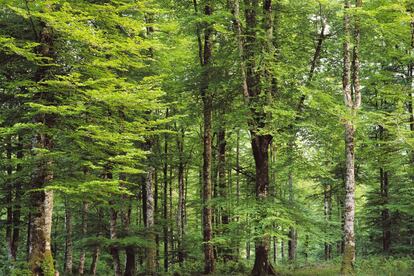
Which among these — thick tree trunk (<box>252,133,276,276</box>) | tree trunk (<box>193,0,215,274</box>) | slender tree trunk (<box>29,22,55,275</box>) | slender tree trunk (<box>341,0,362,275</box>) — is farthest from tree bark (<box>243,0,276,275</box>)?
slender tree trunk (<box>29,22,55,275</box>)

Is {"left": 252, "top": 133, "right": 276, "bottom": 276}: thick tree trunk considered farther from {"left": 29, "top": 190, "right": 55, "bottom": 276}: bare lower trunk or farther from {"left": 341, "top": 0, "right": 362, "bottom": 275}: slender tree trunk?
{"left": 29, "top": 190, "right": 55, "bottom": 276}: bare lower trunk

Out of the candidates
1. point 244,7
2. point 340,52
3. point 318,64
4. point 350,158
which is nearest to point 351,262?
point 350,158

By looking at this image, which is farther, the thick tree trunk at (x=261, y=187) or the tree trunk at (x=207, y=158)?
the tree trunk at (x=207, y=158)

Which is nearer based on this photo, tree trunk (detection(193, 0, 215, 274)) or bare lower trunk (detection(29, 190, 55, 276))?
bare lower trunk (detection(29, 190, 55, 276))

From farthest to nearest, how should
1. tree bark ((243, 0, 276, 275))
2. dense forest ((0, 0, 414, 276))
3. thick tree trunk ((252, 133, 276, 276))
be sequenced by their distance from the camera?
thick tree trunk ((252, 133, 276, 276)) < tree bark ((243, 0, 276, 275)) < dense forest ((0, 0, 414, 276))

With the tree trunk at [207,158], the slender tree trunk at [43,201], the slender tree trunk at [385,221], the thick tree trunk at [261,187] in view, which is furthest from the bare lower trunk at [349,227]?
the slender tree trunk at [385,221]

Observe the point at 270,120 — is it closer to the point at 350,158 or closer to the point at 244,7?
the point at 350,158

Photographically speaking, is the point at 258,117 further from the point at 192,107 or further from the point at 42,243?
the point at 42,243

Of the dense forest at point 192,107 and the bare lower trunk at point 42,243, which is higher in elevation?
the dense forest at point 192,107

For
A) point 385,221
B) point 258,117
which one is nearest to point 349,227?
point 258,117

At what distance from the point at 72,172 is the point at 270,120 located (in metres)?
6.95

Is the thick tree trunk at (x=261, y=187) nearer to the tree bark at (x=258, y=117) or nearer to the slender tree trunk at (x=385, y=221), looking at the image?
the tree bark at (x=258, y=117)

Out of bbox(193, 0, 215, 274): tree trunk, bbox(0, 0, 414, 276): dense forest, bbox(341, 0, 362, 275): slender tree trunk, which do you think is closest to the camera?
bbox(0, 0, 414, 276): dense forest

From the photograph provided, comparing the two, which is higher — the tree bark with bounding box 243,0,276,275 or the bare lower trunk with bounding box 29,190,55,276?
the tree bark with bounding box 243,0,276,275
